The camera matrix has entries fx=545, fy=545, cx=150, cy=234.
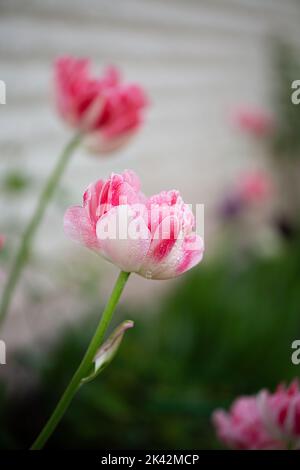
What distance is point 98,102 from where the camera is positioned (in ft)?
2.11

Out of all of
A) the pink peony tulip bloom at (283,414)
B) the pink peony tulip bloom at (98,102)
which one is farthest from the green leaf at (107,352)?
the pink peony tulip bloom at (98,102)

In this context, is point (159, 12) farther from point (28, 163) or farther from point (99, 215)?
point (99, 215)

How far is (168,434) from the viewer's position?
1.05m

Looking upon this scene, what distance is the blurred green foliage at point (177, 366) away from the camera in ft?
3.33

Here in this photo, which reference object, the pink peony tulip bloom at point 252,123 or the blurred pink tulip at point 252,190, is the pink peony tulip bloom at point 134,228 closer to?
the blurred pink tulip at point 252,190

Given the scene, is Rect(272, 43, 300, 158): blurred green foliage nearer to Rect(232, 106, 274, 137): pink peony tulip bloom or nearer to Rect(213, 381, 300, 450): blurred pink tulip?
Rect(232, 106, 274, 137): pink peony tulip bloom

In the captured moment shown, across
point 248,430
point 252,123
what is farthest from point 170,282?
point 248,430

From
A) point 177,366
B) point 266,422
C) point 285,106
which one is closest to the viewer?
point 266,422

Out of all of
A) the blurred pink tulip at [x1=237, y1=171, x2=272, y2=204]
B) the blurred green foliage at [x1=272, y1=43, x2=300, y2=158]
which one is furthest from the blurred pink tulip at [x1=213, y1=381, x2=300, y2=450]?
the blurred green foliage at [x1=272, y1=43, x2=300, y2=158]

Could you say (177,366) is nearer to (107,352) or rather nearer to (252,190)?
(252,190)

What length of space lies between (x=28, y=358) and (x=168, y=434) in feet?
1.04

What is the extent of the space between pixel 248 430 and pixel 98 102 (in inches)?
15.5

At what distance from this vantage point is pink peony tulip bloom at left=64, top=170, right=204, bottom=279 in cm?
36

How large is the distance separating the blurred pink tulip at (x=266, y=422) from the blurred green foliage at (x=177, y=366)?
→ 0.65ft
